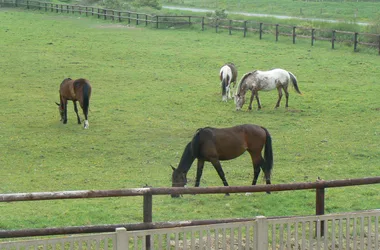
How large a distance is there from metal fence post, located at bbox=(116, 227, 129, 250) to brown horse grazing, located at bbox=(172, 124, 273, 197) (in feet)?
16.8

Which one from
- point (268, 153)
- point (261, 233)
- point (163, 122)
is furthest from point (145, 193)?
point (163, 122)

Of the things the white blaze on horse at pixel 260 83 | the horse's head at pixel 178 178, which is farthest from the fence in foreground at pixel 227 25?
the horse's head at pixel 178 178

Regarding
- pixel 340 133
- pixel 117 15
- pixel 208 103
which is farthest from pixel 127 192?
pixel 117 15

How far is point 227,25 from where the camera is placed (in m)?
40.6

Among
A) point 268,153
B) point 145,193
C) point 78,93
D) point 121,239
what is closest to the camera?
point 121,239

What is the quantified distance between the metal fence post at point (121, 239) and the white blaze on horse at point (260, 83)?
14.0m

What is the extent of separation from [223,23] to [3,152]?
88.6ft

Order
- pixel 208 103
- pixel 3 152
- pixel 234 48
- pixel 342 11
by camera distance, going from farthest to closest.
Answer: pixel 342 11 < pixel 234 48 < pixel 208 103 < pixel 3 152

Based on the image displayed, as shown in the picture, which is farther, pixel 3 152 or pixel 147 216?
pixel 3 152

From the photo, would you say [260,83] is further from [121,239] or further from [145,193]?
[121,239]

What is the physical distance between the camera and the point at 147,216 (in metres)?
7.57

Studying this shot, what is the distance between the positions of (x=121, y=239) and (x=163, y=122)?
41.3 feet

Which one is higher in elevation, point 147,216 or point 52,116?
point 147,216

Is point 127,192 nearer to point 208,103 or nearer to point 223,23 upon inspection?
point 208,103
